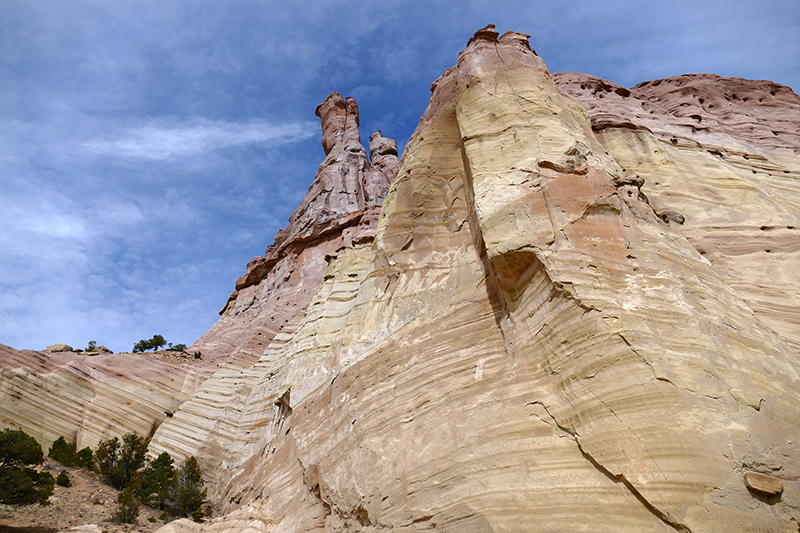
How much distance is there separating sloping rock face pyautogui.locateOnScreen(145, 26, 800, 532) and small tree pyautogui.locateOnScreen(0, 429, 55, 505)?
462cm

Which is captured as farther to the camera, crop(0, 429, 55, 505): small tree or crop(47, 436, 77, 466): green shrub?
crop(47, 436, 77, 466): green shrub

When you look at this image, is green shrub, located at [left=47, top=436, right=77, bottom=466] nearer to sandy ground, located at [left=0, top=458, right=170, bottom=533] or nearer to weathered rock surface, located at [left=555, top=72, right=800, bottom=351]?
sandy ground, located at [left=0, top=458, right=170, bottom=533]

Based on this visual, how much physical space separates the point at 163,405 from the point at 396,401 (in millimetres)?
18246

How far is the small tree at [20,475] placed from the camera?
39.7 ft

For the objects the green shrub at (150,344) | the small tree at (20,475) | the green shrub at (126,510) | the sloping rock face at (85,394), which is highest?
the green shrub at (150,344)

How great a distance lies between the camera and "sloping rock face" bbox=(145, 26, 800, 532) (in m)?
5.64

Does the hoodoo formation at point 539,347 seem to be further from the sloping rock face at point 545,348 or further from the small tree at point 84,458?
the small tree at point 84,458

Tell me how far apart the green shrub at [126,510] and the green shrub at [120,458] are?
239cm

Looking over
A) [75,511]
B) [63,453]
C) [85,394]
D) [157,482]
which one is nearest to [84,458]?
[63,453]

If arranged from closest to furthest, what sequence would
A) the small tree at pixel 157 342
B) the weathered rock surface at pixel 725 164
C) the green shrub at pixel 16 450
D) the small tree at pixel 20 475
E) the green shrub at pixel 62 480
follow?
the weathered rock surface at pixel 725 164 → the small tree at pixel 20 475 → the green shrub at pixel 16 450 → the green shrub at pixel 62 480 → the small tree at pixel 157 342

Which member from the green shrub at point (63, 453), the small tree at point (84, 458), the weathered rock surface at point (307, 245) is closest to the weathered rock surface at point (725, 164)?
the weathered rock surface at point (307, 245)

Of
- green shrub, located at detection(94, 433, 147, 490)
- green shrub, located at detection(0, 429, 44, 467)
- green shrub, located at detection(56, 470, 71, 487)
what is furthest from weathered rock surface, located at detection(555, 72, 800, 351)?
green shrub, located at detection(56, 470, 71, 487)

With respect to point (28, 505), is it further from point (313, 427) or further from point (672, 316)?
point (672, 316)

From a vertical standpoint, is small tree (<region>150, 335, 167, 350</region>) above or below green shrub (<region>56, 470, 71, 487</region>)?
above
